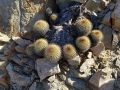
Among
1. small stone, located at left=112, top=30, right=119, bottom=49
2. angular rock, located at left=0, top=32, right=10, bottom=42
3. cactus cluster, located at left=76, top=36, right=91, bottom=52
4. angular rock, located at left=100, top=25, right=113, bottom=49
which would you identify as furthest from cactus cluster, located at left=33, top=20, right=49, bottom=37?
small stone, located at left=112, top=30, right=119, bottom=49

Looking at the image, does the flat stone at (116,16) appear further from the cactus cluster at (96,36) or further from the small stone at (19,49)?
the small stone at (19,49)

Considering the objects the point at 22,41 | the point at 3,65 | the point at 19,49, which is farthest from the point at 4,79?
the point at 22,41

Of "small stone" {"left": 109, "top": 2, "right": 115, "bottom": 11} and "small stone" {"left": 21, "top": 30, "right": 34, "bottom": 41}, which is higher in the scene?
"small stone" {"left": 109, "top": 2, "right": 115, "bottom": 11}

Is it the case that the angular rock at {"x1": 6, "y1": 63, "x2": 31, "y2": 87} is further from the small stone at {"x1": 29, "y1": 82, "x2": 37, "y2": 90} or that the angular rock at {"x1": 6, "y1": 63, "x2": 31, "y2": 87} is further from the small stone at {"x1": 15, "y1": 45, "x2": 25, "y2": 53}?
the small stone at {"x1": 15, "y1": 45, "x2": 25, "y2": 53}

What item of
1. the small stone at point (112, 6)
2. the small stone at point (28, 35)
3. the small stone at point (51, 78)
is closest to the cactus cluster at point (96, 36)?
the small stone at point (112, 6)

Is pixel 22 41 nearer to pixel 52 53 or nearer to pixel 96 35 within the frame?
pixel 52 53
